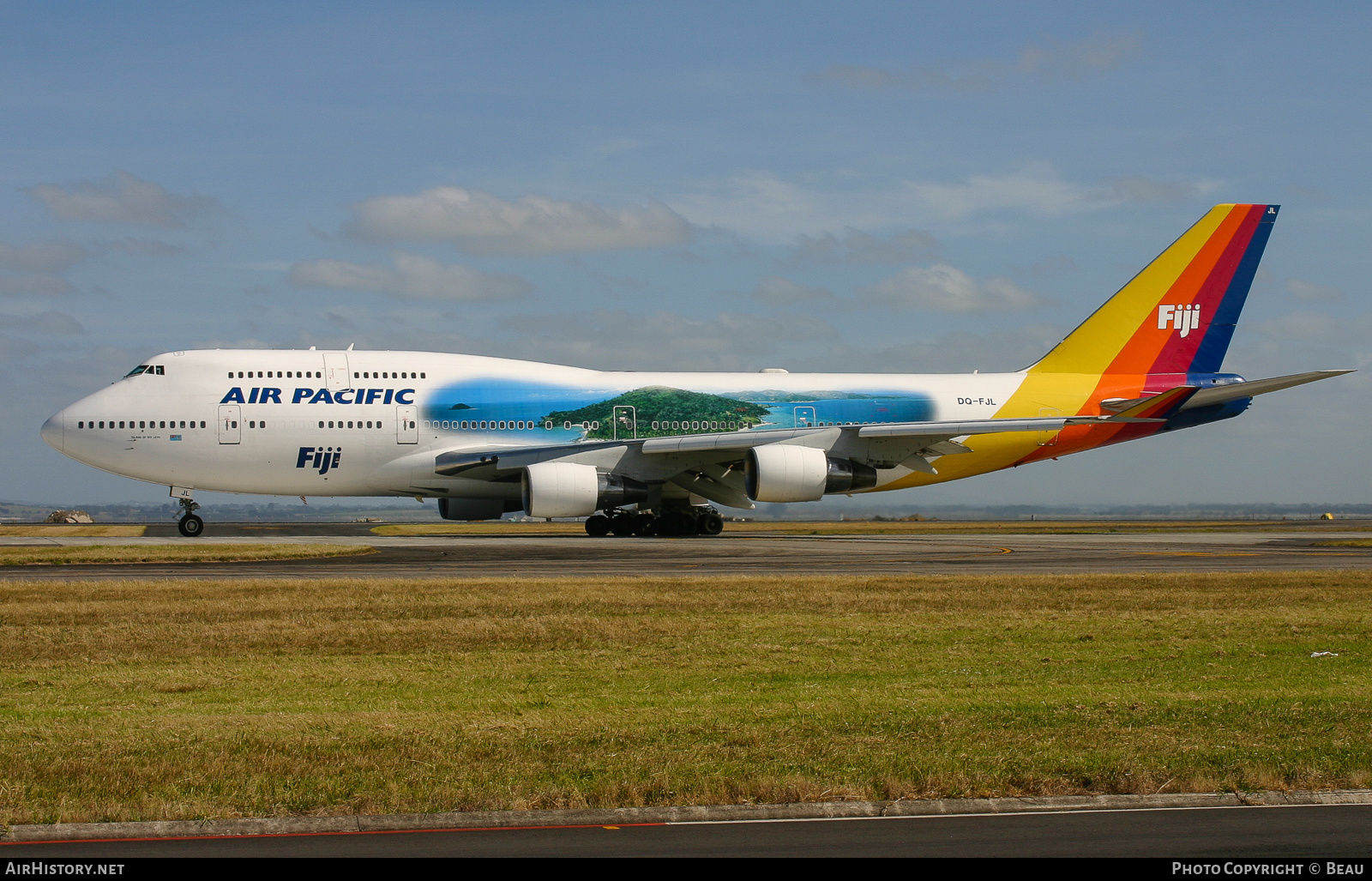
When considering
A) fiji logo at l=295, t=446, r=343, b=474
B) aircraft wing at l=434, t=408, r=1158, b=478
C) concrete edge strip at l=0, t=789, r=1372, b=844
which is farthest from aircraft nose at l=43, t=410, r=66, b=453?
concrete edge strip at l=0, t=789, r=1372, b=844

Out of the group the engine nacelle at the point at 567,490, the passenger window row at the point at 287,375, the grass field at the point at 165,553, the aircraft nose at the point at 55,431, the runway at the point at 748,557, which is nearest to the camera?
the runway at the point at 748,557

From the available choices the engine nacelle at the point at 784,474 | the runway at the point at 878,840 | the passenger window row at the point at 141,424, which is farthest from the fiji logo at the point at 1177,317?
the runway at the point at 878,840

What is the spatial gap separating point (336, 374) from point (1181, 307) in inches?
1041

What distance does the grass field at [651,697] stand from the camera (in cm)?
714

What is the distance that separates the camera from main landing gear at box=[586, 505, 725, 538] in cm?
3609

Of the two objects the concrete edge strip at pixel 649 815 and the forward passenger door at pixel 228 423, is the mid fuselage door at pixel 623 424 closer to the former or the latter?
the forward passenger door at pixel 228 423

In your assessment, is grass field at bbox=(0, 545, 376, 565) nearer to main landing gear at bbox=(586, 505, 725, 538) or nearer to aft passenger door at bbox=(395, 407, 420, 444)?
aft passenger door at bbox=(395, 407, 420, 444)

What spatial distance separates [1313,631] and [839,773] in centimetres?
921

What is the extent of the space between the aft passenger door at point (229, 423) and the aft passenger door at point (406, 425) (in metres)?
4.29

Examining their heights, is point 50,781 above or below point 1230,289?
below
